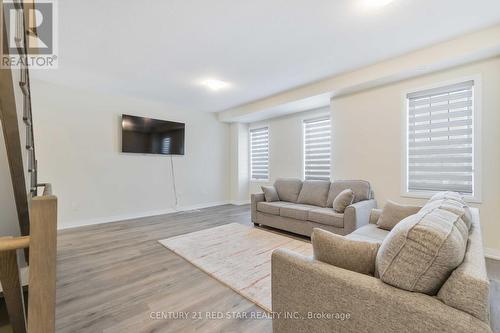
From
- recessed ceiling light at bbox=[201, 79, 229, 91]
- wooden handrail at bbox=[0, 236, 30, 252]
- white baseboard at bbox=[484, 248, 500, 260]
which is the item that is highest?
recessed ceiling light at bbox=[201, 79, 229, 91]

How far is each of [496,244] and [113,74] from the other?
576 cm

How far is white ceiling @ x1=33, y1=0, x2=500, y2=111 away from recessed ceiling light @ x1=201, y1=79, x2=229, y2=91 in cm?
18

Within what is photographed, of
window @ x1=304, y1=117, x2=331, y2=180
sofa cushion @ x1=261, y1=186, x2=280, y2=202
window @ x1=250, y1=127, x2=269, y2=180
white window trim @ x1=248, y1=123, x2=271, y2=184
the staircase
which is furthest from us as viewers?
window @ x1=250, y1=127, x2=269, y2=180

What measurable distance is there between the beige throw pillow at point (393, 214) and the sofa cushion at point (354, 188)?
3.21ft

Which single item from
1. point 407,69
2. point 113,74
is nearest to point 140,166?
point 113,74

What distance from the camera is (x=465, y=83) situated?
294 cm

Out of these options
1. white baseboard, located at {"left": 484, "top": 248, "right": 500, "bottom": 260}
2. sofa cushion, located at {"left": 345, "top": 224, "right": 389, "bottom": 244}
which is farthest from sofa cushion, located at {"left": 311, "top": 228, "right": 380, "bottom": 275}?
white baseboard, located at {"left": 484, "top": 248, "right": 500, "bottom": 260}

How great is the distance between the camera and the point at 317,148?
501cm

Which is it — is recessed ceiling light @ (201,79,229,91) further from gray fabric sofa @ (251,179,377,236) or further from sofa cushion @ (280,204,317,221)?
sofa cushion @ (280,204,317,221)

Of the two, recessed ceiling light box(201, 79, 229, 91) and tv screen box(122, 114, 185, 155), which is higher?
recessed ceiling light box(201, 79, 229, 91)

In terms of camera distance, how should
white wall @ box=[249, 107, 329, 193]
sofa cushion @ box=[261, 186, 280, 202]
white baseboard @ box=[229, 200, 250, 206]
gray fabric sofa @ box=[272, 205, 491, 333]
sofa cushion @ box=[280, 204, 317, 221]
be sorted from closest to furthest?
1. gray fabric sofa @ box=[272, 205, 491, 333]
2. sofa cushion @ box=[280, 204, 317, 221]
3. sofa cushion @ box=[261, 186, 280, 202]
4. white wall @ box=[249, 107, 329, 193]
5. white baseboard @ box=[229, 200, 250, 206]

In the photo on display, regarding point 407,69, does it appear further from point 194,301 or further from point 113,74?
point 113,74

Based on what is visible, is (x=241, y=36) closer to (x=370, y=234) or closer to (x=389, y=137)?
(x=370, y=234)

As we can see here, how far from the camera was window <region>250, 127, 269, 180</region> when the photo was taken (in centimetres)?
626
